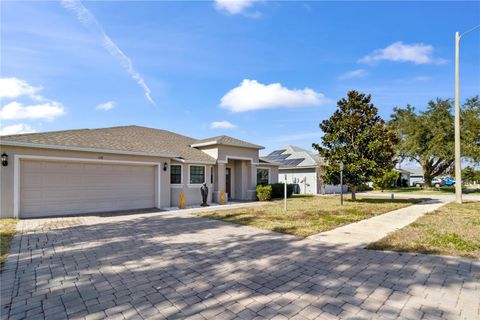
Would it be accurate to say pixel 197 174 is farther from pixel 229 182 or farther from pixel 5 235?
pixel 5 235

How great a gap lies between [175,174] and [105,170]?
361cm

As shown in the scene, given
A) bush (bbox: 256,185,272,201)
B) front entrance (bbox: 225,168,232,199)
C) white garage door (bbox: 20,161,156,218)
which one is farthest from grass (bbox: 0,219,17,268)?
bush (bbox: 256,185,272,201)

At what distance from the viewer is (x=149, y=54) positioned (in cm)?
1055

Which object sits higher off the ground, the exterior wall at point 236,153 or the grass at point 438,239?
the exterior wall at point 236,153

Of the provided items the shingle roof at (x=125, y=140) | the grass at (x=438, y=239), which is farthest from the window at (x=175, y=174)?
the grass at (x=438, y=239)

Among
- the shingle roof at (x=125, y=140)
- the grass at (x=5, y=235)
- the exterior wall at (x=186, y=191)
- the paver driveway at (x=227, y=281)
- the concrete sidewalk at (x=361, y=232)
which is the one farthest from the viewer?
the exterior wall at (x=186, y=191)

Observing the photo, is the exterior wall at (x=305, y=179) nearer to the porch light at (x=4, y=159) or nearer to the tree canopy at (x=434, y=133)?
the tree canopy at (x=434, y=133)

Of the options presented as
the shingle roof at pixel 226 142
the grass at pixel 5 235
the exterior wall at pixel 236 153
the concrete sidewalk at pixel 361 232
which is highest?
the shingle roof at pixel 226 142

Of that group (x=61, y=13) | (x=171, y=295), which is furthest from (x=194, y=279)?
(x=61, y=13)

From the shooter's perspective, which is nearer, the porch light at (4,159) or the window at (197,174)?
the porch light at (4,159)

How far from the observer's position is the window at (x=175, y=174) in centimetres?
1409

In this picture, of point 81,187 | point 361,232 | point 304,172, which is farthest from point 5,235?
point 304,172

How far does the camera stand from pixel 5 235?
22.7 feet

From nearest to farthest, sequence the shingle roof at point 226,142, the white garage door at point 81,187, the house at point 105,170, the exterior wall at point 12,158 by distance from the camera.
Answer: the exterior wall at point 12,158
the house at point 105,170
the white garage door at point 81,187
the shingle roof at point 226,142
